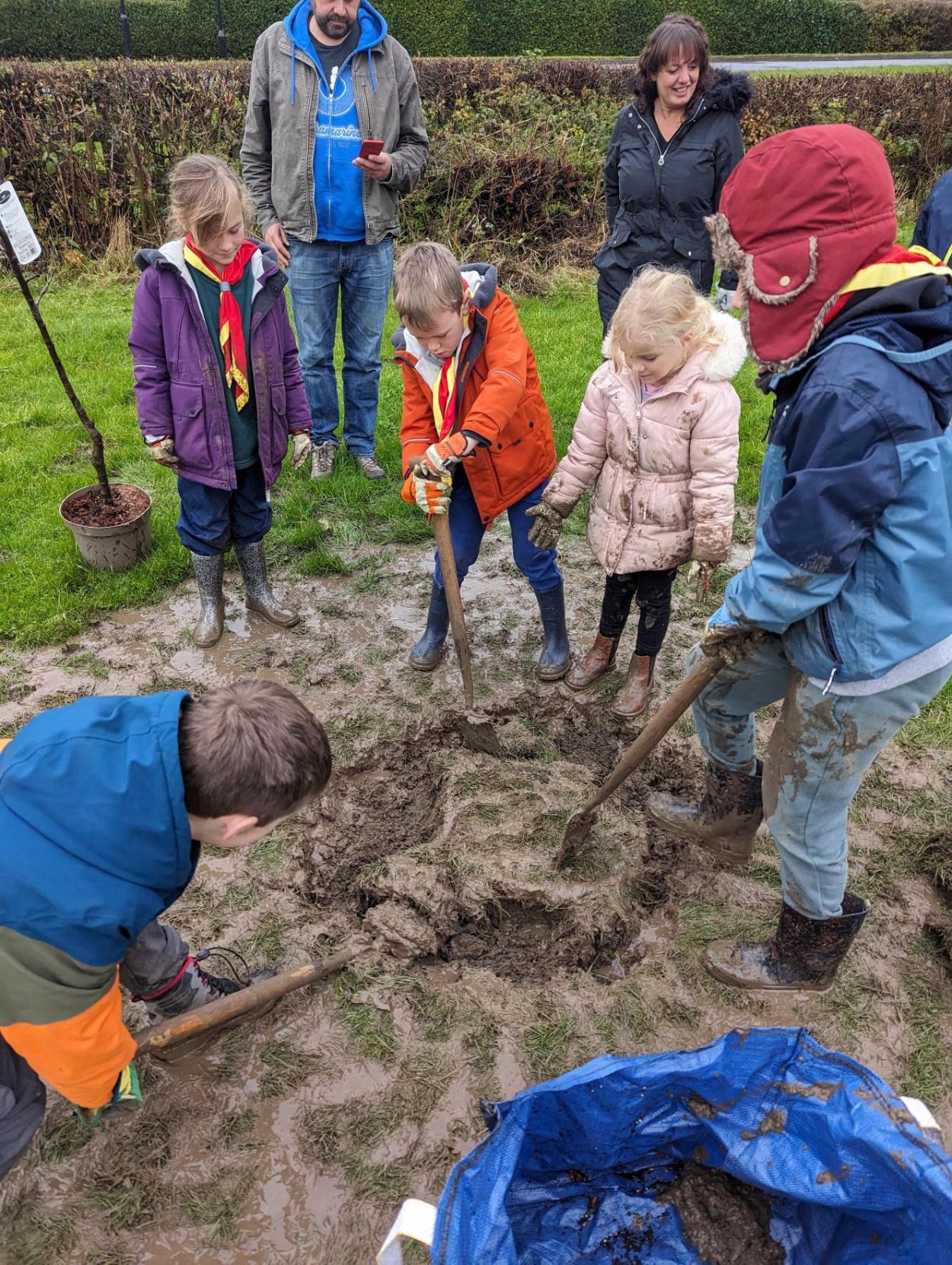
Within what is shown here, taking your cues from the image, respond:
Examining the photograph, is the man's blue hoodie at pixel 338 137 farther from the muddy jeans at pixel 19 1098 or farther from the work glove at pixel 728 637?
the muddy jeans at pixel 19 1098

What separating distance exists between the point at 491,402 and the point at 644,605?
108cm

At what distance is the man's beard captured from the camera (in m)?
4.58

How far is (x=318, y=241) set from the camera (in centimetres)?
503

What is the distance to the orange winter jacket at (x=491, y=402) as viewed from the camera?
349 centimetres

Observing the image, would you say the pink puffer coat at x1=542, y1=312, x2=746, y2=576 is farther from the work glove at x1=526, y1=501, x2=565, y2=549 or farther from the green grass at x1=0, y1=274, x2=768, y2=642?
the green grass at x1=0, y1=274, x2=768, y2=642

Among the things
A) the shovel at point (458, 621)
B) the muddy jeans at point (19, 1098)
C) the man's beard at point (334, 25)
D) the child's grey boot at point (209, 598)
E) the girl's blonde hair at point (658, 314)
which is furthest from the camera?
the man's beard at point (334, 25)

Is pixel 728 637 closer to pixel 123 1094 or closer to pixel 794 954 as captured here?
pixel 794 954

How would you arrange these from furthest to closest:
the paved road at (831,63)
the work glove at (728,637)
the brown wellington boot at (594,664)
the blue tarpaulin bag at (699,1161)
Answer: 1. the paved road at (831,63)
2. the brown wellington boot at (594,664)
3. the work glove at (728,637)
4. the blue tarpaulin bag at (699,1161)

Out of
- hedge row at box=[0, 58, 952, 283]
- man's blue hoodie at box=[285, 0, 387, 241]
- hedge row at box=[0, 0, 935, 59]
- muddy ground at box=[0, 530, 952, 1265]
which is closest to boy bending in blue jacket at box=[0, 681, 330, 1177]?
muddy ground at box=[0, 530, 952, 1265]

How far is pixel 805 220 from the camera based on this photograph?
190cm

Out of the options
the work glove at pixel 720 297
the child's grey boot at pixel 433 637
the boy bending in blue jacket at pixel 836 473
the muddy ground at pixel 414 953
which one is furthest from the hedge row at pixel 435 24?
the boy bending in blue jacket at pixel 836 473

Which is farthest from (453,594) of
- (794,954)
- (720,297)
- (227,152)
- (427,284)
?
(227,152)

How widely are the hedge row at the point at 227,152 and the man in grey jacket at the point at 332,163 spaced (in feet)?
13.7

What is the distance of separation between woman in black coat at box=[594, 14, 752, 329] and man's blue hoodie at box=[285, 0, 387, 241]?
57.0 inches
